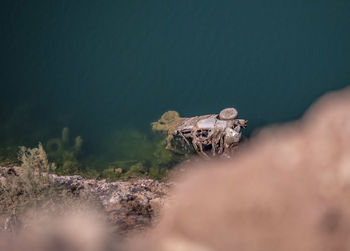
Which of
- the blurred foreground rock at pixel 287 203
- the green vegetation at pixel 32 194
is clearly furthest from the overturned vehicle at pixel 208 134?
the blurred foreground rock at pixel 287 203

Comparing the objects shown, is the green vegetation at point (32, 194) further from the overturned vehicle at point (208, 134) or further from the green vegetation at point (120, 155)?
the overturned vehicle at point (208, 134)

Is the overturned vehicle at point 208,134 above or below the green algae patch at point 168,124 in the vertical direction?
below

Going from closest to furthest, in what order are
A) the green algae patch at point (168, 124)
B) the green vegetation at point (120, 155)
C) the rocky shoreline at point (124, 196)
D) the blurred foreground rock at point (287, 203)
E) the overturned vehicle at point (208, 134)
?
the blurred foreground rock at point (287, 203), the rocky shoreline at point (124, 196), the overturned vehicle at point (208, 134), the green vegetation at point (120, 155), the green algae patch at point (168, 124)

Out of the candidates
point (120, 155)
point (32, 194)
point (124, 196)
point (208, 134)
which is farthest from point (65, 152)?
point (208, 134)

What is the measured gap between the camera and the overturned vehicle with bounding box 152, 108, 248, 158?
573 cm

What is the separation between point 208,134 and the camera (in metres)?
5.88

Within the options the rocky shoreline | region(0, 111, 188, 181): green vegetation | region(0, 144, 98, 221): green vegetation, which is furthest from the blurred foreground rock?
region(0, 111, 188, 181): green vegetation

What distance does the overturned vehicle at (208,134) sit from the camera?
5.73 m

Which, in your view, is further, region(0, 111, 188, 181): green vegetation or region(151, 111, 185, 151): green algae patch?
region(151, 111, 185, 151): green algae patch

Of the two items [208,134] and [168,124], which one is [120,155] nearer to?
[168,124]

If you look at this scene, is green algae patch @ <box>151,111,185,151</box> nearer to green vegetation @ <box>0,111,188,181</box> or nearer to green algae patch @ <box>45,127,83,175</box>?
green vegetation @ <box>0,111,188,181</box>

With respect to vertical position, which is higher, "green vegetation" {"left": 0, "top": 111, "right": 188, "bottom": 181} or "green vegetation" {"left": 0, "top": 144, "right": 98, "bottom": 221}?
"green vegetation" {"left": 0, "top": 111, "right": 188, "bottom": 181}

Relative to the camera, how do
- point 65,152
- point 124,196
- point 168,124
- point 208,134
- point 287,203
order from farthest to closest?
point 168,124
point 65,152
point 208,134
point 124,196
point 287,203

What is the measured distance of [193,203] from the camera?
2.40 m
